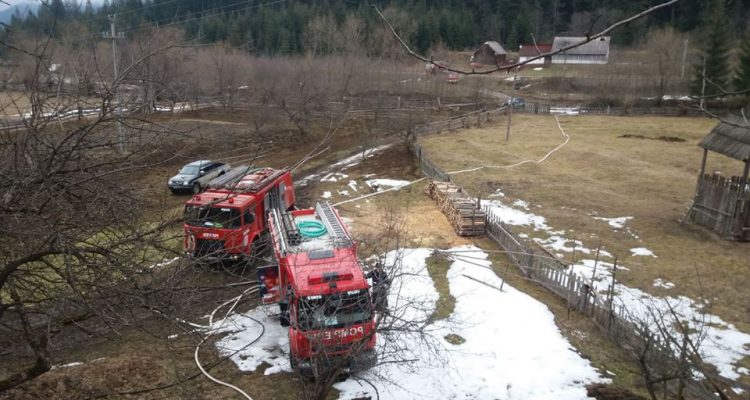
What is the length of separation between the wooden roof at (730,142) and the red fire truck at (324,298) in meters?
14.4

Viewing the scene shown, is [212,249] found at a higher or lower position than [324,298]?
higher

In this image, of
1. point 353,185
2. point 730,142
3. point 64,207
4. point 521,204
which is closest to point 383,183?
point 353,185

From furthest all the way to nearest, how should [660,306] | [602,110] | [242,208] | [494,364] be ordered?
1. [602,110]
2. [242,208]
3. [660,306]
4. [494,364]

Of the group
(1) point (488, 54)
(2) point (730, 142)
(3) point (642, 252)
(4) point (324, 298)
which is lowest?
(3) point (642, 252)

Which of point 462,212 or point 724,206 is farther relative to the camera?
point 462,212

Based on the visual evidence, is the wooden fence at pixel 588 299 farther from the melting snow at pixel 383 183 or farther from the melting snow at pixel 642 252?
the melting snow at pixel 383 183

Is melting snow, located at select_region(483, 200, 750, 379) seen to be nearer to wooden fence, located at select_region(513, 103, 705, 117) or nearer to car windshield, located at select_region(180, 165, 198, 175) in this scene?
car windshield, located at select_region(180, 165, 198, 175)

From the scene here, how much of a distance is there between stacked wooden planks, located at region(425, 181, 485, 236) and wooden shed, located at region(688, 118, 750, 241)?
8.82 meters

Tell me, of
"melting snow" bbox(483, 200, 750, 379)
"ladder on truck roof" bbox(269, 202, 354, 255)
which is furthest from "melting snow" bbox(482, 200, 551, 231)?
"ladder on truck roof" bbox(269, 202, 354, 255)

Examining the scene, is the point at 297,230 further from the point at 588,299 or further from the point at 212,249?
the point at 588,299

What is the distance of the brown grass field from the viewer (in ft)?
51.0

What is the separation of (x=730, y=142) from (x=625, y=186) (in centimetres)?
727

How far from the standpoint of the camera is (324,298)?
1041cm

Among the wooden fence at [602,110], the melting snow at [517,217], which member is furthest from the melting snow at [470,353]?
the wooden fence at [602,110]
